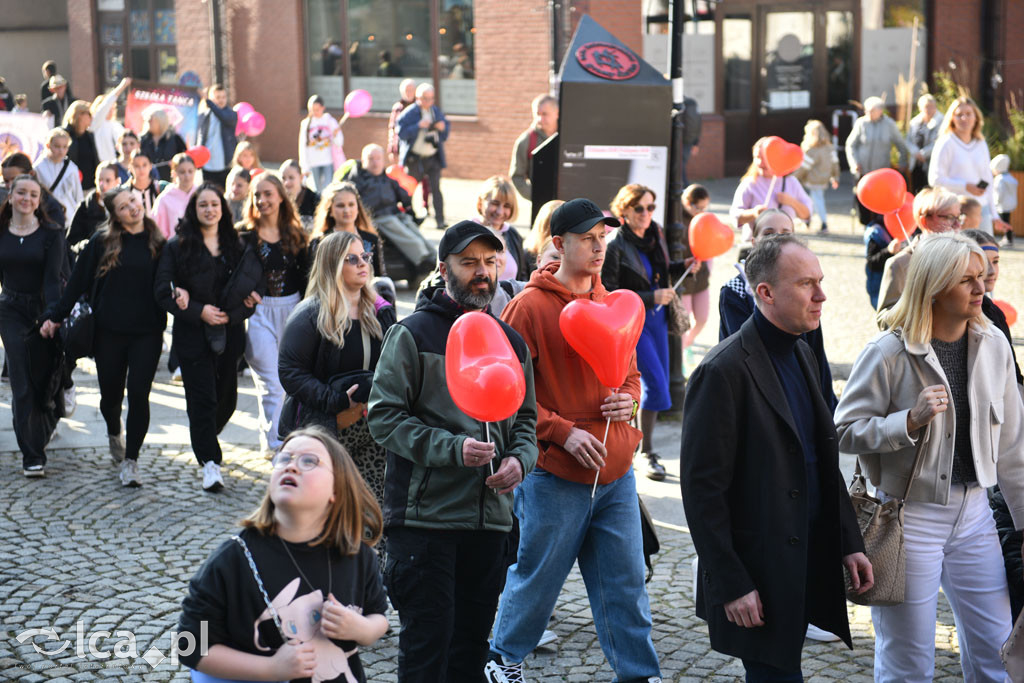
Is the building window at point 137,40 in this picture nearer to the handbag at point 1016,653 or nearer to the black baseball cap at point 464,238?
the black baseball cap at point 464,238

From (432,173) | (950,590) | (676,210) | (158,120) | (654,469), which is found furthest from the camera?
(432,173)

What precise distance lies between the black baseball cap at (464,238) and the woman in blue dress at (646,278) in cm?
329

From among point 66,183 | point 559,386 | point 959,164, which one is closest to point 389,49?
point 66,183

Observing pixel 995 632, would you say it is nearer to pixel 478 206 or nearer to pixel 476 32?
pixel 478 206

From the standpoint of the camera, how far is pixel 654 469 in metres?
8.41

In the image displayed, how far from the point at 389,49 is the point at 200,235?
18.3 m

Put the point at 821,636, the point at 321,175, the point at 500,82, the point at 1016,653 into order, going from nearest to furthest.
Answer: the point at 1016,653
the point at 821,636
the point at 321,175
the point at 500,82

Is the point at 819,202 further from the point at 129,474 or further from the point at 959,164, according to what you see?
Result: the point at 129,474

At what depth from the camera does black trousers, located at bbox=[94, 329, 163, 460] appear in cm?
830

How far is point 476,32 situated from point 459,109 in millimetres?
1591

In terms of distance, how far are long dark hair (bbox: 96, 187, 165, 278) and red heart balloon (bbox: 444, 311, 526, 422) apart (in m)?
4.48

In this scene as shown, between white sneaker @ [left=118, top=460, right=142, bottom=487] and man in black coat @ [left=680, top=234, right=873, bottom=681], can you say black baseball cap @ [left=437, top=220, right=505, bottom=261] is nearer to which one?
man in black coat @ [left=680, top=234, right=873, bottom=681]

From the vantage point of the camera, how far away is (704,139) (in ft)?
76.5

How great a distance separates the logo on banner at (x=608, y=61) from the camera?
32.1 ft
